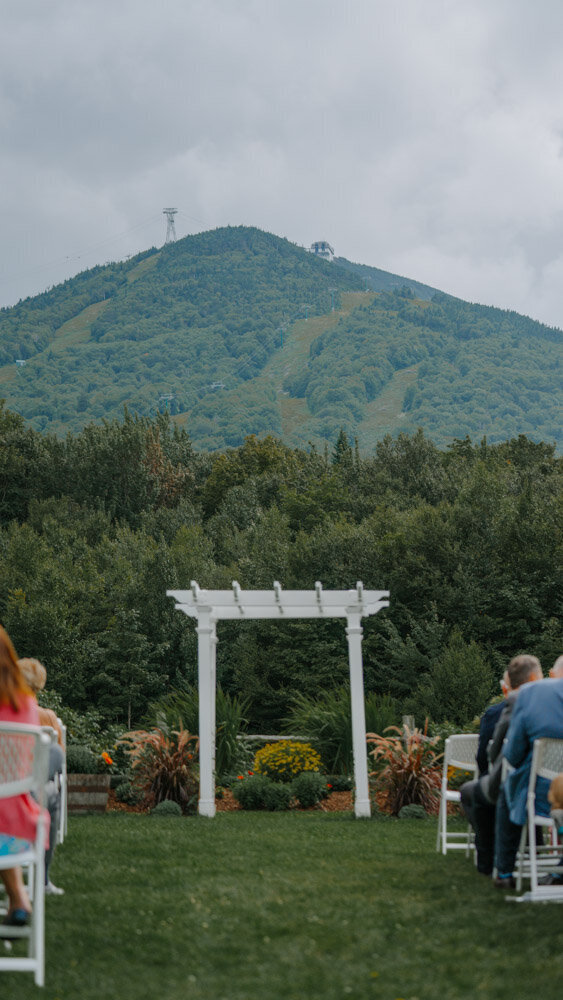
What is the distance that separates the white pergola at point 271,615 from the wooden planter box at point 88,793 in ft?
3.20

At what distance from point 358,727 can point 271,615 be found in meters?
1.56

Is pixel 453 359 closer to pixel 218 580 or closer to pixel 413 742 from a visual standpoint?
pixel 218 580

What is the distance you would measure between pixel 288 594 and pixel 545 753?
614 cm

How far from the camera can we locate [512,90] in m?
19.7

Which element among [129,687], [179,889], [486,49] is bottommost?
[129,687]

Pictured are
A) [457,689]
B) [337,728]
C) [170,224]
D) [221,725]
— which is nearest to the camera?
[221,725]

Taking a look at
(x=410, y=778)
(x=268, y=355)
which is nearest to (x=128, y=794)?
(x=410, y=778)

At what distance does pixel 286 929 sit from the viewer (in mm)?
4242

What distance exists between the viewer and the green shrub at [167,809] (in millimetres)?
10102

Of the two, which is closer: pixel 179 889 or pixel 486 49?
pixel 179 889

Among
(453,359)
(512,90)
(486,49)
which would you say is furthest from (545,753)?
(453,359)

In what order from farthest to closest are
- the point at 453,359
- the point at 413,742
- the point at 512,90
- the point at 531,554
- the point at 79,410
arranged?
the point at 453,359
the point at 79,410
the point at 531,554
the point at 512,90
the point at 413,742

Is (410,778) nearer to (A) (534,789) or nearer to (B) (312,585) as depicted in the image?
(A) (534,789)

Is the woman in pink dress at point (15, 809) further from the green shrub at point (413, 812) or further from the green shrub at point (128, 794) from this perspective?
the green shrub at point (128, 794)
